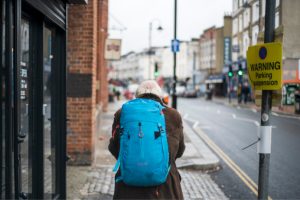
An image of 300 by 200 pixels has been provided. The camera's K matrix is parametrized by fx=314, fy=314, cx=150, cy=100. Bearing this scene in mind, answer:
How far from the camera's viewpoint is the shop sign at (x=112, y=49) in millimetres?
12164

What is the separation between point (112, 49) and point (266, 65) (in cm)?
956

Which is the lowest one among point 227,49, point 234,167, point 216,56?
point 234,167

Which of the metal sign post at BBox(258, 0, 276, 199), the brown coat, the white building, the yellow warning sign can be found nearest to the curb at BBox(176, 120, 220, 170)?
the metal sign post at BBox(258, 0, 276, 199)

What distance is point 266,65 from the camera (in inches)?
128

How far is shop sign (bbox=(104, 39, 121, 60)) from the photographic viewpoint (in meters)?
12.2

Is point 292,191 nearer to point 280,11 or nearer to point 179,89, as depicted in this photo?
point 280,11

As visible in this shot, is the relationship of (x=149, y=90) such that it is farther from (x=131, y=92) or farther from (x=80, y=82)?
(x=131, y=92)

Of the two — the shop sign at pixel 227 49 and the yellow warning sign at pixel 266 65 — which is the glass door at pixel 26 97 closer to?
the yellow warning sign at pixel 266 65

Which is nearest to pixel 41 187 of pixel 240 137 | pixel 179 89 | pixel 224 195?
pixel 224 195

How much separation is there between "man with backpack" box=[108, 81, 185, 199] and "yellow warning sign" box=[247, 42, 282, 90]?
1.22 m

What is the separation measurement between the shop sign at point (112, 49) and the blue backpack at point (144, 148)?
9882mm

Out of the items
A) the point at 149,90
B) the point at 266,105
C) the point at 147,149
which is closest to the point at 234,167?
A: the point at 266,105

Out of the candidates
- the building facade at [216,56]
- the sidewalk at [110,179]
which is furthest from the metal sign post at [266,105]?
the building facade at [216,56]

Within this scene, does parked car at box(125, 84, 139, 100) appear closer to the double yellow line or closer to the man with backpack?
the double yellow line
